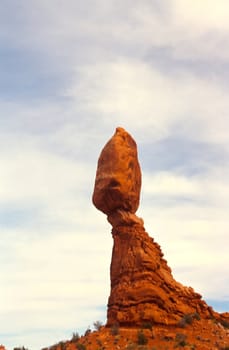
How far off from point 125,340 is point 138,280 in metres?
5.10

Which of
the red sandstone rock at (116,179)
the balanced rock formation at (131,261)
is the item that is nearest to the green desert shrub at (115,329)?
the balanced rock formation at (131,261)

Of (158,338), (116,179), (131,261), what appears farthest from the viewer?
(116,179)

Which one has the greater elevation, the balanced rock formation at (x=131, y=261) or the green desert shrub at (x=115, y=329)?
the balanced rock formation at (x=131, y=261)

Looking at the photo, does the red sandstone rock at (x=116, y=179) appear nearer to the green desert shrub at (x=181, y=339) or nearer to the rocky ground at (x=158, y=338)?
the rocky ground at (x=158, y=338)

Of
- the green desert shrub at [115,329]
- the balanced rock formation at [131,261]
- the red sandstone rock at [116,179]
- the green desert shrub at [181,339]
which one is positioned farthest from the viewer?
the red sandstone rock at [116,179]

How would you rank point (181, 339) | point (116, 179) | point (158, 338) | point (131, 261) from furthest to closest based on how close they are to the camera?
point (116, 179)
point (131, 261)
point (158, 338)
point (181, 339)

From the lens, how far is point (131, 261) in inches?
2302

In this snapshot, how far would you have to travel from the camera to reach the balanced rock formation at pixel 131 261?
5688cm

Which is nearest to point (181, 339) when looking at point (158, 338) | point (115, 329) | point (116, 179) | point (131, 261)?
point (158, 338)

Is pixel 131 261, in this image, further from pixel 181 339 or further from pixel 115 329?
pixel 181 339

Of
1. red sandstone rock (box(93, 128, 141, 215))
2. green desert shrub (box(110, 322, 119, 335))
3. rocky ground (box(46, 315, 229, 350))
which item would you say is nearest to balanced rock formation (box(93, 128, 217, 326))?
red sandstone rock (box(93, 128, 141, 215))

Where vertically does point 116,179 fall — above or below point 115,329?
above

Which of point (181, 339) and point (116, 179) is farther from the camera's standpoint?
point (116, 179)

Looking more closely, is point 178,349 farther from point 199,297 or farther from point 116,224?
point 116,224
